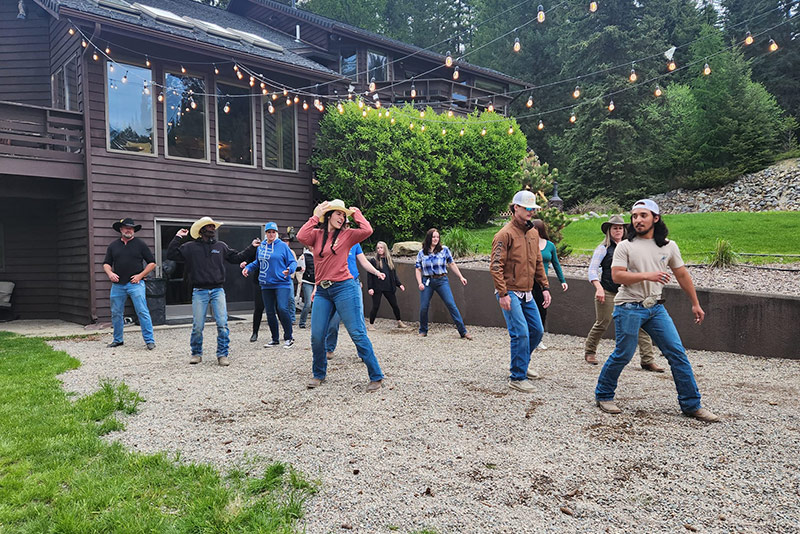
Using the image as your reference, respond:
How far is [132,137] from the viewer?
11.0m

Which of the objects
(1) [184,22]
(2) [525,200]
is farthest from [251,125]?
(2) [525,200]

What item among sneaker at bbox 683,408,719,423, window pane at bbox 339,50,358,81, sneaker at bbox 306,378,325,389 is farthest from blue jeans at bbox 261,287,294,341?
window pane at bbox 339,50,358,81

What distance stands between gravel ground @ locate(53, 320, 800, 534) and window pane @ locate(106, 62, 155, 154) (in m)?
6.41

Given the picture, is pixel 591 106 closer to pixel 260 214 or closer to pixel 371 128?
pixel 371 128

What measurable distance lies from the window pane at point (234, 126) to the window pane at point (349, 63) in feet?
20.0

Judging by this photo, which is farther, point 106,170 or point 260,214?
point 260,214

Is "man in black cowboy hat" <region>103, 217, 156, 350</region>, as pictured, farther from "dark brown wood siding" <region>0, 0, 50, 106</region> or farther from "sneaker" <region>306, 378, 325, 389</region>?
"dark brown wood siding" <region>0, 0, 50, 106</region>

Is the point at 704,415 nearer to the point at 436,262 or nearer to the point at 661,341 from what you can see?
the point at 661,341

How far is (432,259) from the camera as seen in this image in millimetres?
8141

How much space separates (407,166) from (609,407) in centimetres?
972

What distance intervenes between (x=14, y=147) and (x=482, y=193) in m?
11.1

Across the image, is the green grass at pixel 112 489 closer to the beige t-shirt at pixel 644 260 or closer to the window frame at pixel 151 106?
the beige t-shirt at pixel 644 260

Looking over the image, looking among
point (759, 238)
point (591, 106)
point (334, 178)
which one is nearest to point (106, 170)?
point (334, 178)

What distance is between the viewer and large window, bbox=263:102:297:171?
13086 millimetres
